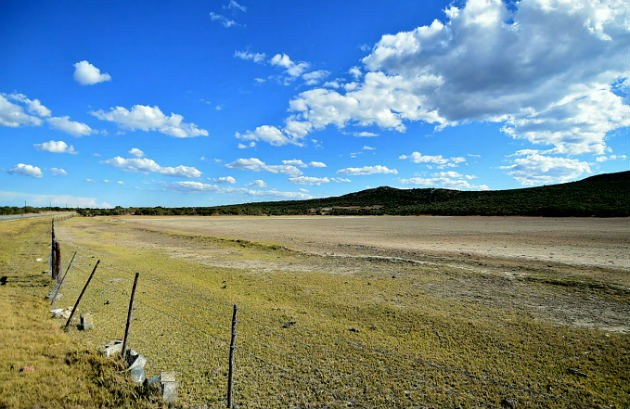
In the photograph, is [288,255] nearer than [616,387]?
No

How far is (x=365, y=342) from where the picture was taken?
7031 mm

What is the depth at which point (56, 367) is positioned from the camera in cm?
565

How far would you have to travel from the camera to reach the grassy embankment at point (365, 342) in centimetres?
520

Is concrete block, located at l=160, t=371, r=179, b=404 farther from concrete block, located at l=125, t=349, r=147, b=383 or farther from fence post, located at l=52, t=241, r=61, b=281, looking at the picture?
fence post, located at l=52, t=241, r=61, b=281

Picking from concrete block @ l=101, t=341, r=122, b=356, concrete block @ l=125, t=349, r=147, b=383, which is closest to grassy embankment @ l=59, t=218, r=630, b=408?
concrete block @ l=125, t=349, r=147, b=383

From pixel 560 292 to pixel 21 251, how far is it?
28.1 meters

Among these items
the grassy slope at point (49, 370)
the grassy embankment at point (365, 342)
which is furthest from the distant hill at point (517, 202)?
the grassy slope at point (49, 370)

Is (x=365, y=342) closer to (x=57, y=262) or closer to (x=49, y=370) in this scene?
(x=49, y=370)

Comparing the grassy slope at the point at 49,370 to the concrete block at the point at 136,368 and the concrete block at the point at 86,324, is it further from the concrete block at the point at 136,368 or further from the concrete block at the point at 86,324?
the concrete block at the point at 86,324

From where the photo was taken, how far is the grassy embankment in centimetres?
520

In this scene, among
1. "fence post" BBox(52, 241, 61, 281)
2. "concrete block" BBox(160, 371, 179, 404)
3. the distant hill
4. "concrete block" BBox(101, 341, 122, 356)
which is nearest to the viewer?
"concrete block" BBox(160, 371, 179, 404)

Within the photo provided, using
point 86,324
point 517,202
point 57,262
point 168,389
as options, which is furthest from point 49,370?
point 517,202

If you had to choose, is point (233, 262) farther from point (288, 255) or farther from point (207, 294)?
point (207, 294)

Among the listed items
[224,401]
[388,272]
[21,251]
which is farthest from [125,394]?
[21,251]
